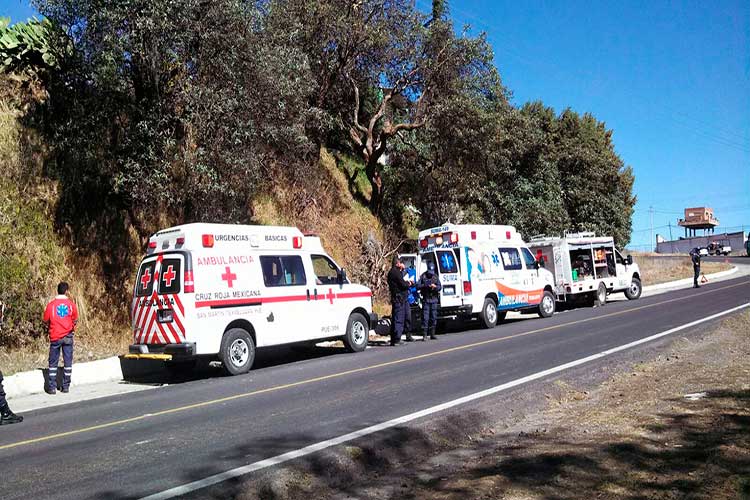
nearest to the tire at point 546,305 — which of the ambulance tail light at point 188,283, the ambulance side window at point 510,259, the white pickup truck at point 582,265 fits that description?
the ambulance side window at point 510,259

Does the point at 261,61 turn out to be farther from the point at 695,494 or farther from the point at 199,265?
the point at 695,494

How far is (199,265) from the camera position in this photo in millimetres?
11875

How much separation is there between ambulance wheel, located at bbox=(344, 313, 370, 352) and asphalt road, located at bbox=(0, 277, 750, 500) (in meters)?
0.45

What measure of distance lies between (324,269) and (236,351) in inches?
124

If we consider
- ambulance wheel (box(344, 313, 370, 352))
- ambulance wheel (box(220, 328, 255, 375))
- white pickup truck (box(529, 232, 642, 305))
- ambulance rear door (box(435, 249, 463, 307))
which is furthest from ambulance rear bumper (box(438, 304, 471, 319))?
ambulance wheel (box(220, 328, 255, 375))

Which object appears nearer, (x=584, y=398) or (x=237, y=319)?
(x=584, y=398)

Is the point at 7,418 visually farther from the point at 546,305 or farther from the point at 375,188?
the point at 375,188

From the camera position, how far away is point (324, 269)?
14719 millimetres

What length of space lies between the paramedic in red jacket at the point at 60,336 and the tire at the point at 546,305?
47.3 feet

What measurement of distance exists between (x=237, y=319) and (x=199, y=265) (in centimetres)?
128

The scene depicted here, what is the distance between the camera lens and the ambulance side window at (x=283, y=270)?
13203 mm

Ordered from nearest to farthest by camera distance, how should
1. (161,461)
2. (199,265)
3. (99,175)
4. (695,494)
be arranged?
(695,494) → (161,461) → (199,265) → (99,175)

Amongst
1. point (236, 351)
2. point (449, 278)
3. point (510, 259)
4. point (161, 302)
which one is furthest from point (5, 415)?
point (510, 259)

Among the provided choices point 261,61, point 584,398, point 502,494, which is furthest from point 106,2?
point 502,494
